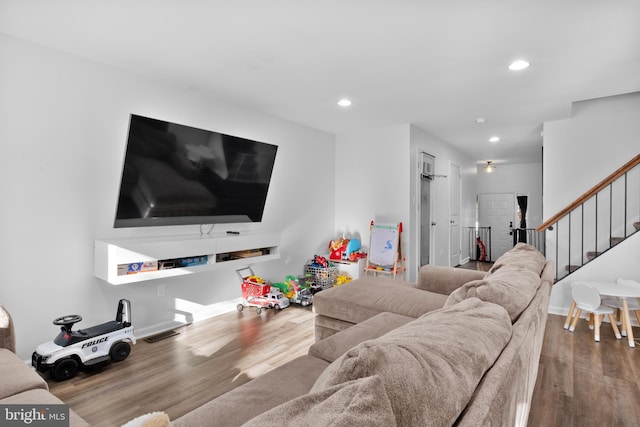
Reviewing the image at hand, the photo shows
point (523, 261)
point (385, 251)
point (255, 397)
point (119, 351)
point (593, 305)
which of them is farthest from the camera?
point (385, 251)

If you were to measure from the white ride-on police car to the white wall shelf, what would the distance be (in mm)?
334

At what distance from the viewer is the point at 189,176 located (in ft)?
11.4

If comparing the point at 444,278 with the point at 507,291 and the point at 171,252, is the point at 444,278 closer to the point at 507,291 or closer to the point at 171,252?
the point at 507,291

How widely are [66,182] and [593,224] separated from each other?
226 inches

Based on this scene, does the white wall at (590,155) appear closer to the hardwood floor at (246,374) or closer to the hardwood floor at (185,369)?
the hardwood floor at (246,374)

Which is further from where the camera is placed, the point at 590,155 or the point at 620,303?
the point at 590,155

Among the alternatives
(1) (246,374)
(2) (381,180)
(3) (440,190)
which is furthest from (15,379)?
(3) (440,190)

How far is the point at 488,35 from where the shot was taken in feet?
8.14

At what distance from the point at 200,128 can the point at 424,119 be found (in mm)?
2889

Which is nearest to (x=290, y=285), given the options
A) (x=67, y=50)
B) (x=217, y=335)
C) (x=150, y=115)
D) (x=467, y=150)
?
(x=217, y=335)

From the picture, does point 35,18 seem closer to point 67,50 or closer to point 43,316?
point 67,50

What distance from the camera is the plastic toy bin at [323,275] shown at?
15.7 ft

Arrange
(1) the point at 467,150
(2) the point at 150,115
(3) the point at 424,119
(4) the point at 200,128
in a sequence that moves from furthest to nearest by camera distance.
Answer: (1) the point at 467,150, (3) the point at 424,119, (4) the point at 200,128, (2) the point at 150,115

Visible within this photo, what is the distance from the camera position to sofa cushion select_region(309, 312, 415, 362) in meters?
1.78
